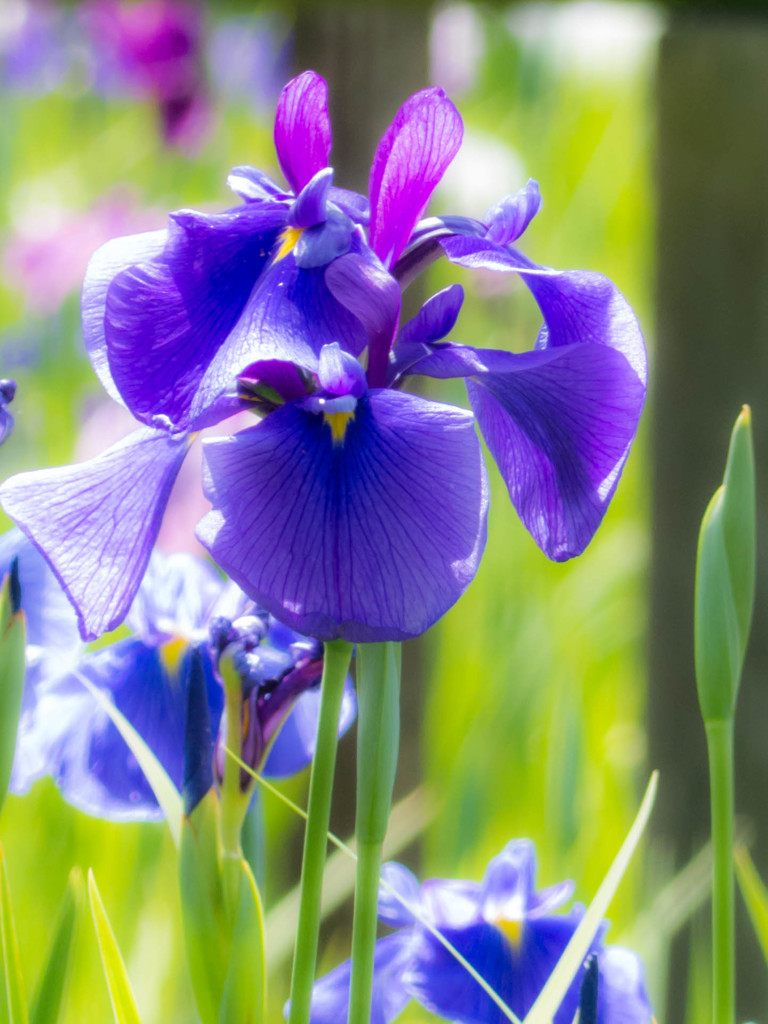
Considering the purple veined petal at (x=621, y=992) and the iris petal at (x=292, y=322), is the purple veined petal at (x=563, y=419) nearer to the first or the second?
the iris petal at (x=292, y=322)

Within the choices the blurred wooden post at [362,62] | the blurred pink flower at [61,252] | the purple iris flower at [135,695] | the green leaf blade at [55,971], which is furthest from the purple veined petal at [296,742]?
the blurred pink flower at [61,252]

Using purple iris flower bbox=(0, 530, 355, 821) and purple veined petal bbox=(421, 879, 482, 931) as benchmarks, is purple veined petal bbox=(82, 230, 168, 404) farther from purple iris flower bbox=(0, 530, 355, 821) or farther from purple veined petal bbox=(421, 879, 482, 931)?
purple veined petal bbox=(421, 879, 482, 931)

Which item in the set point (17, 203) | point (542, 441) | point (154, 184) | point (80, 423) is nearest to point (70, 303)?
point (80, 423)

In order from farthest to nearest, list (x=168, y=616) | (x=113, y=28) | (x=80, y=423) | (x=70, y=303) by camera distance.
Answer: (x=113, y=28) < (x=70, y=303) < (x=80, y=423) < (x=168, y=616)

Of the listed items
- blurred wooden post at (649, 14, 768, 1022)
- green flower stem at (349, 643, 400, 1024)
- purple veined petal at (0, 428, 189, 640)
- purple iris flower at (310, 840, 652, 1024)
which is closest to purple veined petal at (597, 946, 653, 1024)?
purple iris flower at (310, 840, 652, 1024)

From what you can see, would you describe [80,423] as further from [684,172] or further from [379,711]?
[379,711]

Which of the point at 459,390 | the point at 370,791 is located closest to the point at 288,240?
the point at 370,791

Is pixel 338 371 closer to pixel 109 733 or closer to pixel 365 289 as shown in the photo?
pixel 365 289
